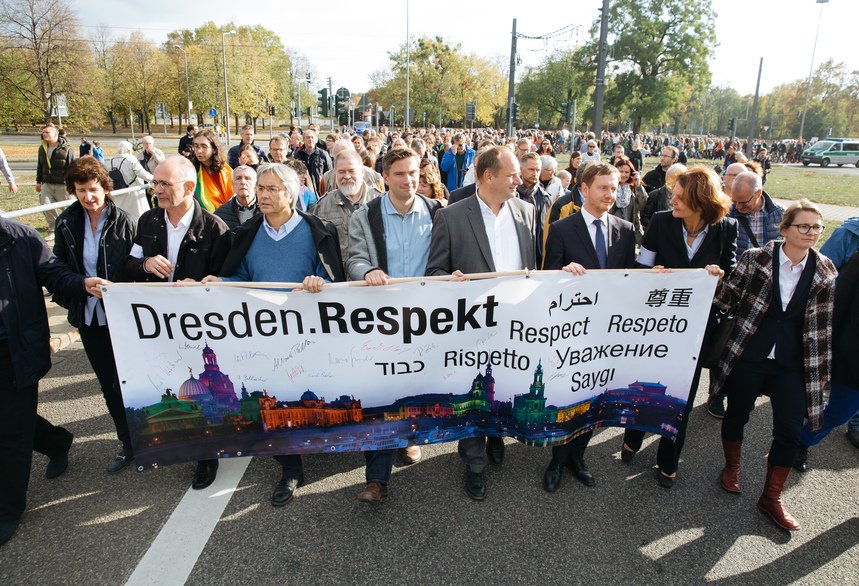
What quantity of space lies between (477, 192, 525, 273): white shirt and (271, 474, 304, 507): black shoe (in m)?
1.87

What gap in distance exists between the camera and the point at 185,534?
2.97 metres

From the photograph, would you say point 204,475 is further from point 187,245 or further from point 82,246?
point 82,246

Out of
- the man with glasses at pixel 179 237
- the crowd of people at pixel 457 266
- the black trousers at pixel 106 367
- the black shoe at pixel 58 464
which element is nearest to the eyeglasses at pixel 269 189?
the crowd of people at pixel 457 266

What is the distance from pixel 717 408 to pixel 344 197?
12.0 ft

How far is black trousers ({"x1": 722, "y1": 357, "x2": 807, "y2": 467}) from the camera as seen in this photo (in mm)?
3170

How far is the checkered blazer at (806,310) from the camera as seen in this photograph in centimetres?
309

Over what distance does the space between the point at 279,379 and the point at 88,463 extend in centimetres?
166

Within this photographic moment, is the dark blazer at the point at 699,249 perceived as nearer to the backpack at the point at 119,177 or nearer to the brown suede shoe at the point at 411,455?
the brown suede shoe at the point at 411,455

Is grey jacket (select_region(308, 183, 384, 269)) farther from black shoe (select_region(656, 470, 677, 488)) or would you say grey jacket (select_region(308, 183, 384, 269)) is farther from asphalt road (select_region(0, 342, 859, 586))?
black shoe (select_region(656, 470, 677, 488))

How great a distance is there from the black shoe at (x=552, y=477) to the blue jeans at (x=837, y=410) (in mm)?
1586

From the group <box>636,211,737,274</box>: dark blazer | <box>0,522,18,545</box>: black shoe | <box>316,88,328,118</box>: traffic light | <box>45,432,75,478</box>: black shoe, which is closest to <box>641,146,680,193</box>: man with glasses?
<box>636,211,737,274</box>: dark blazer

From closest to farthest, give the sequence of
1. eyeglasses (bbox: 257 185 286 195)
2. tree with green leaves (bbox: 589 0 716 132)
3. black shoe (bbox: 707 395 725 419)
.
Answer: eyeglasses (bbox: 257 185 286 195) → black shoe (bbox: 707 395 725 419) → tree with green leaves (bbox: 589 0 716 132)

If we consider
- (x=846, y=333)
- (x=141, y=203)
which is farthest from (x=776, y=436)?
(x=141, y=203)

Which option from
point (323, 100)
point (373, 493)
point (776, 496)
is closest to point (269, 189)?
point (373, 493)
